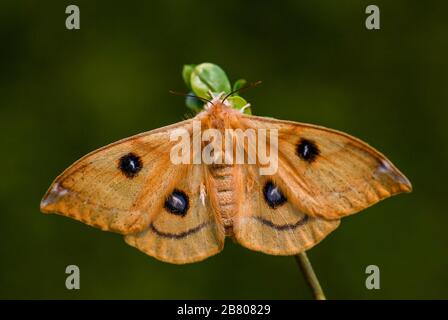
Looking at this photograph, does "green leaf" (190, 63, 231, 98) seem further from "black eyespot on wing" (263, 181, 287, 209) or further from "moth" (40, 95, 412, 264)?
"black eyespot on wing" (263, 181, 287, 209)

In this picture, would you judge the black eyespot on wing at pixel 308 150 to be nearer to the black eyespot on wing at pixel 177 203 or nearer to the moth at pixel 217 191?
the moth at pixel 217 191

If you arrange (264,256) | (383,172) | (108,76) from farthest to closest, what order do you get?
(108,76) → (264,256) → (383,172)

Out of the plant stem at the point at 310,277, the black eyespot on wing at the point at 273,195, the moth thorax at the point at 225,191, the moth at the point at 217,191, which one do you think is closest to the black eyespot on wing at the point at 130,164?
the moth at the point at 217,191

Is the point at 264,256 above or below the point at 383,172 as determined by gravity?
below

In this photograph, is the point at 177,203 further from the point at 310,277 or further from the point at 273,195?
the point at 310,277

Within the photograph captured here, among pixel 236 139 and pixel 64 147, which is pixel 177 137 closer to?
pixel 236 139

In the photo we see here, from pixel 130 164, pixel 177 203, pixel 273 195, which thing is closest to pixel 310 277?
pixel 273 195

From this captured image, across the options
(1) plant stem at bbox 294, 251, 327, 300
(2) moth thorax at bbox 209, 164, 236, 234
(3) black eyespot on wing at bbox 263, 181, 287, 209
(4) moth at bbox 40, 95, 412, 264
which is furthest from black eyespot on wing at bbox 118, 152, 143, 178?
(1) plant stem at bbox 294, 251, 327, 300

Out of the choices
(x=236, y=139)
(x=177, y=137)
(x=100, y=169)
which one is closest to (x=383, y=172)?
(x=236, y=139)
